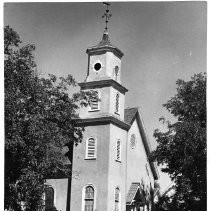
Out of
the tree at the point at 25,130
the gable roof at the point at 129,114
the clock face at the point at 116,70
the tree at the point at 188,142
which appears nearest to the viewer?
the tree at the point at 25,130

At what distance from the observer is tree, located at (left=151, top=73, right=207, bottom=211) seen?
947 inches

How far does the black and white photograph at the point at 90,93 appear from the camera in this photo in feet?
60.9

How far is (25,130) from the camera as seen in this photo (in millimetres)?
19219

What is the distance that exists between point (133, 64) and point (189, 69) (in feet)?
12.9

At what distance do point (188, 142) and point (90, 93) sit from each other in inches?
244

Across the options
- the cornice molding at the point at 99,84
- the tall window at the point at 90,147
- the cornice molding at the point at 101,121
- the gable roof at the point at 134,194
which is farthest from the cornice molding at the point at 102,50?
the gable roof at the point at 134,194

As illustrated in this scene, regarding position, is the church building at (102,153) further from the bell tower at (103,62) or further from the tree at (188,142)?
the tree at (188,142)

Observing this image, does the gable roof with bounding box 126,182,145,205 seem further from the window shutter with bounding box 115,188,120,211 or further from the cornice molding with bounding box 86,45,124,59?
the cornice molding with bounding box 86,45,124,59

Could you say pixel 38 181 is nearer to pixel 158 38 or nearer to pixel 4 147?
pixel 4 147

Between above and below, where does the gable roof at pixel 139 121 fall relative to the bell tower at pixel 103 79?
below

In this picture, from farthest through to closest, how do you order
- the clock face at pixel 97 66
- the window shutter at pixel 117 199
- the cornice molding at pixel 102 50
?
the clock face at pixel 97 66, the cornice molding at pixel 102 50, the window shutter at pixel 117 199

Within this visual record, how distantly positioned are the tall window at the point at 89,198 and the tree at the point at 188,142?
533 cm

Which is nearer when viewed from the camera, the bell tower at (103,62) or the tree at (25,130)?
the tree at (25,130)

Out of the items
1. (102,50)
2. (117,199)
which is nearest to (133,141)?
(117,199)
